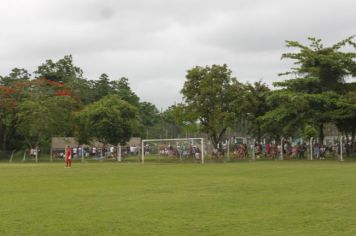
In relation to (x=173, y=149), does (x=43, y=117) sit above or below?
above

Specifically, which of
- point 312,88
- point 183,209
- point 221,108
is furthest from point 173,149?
point 183,209

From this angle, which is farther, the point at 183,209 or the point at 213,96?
the point at 213,96

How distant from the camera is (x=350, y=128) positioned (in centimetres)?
4703

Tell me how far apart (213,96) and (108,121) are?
1067 centimetres

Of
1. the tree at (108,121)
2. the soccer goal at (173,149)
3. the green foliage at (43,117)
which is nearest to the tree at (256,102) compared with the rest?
the soccer goal at (173,149)

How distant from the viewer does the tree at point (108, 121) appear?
51250 millimetres

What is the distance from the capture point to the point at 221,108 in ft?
154

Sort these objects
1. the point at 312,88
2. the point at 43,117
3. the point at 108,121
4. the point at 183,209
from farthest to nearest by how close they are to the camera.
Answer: the point at 43,117 → the point at 108,121 → the point at 312,88 → the point at 183,209

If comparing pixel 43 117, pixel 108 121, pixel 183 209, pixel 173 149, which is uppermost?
pixel 43 117

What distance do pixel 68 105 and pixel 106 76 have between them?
71.4 feet

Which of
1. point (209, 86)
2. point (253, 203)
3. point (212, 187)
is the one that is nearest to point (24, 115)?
point (209, 86)

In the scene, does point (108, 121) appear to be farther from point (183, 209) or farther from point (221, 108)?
point (183, 209)

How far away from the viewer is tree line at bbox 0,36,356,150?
4362cm

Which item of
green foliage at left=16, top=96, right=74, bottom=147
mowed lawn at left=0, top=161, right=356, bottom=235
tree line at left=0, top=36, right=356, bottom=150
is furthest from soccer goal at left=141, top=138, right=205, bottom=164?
mowed lawn at left=0, top=161, right=356, bottom=235
